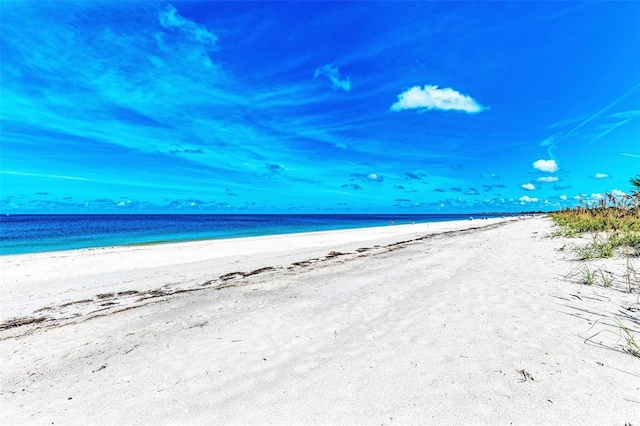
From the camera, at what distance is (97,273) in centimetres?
1280

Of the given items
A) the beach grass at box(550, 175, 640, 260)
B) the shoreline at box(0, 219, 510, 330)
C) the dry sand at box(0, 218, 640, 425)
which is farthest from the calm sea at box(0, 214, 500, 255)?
the beach grass at box(550, 175, 640, 260)

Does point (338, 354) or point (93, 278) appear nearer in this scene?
point (338, 354)

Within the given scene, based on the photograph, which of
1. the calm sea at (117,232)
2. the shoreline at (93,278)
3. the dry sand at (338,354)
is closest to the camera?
the dry sand at (338,354)

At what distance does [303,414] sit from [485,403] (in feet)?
6.04

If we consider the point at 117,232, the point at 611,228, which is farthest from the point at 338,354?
the point at 117,232

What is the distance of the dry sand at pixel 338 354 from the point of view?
315 centimetres

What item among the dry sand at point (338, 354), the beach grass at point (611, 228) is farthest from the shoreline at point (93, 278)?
the beach grass at point (611, 228)

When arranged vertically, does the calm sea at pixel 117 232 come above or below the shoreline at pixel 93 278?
above

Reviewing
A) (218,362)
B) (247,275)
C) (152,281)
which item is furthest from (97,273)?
(218,362)

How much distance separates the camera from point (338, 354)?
14.2 ft

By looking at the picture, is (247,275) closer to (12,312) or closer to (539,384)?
(12,312)

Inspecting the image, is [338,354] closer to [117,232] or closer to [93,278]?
[93,278]

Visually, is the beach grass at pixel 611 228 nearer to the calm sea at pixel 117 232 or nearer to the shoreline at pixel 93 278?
the shoreline at pixel 93 278

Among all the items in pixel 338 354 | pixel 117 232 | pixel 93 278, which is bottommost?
pixel 338 354
